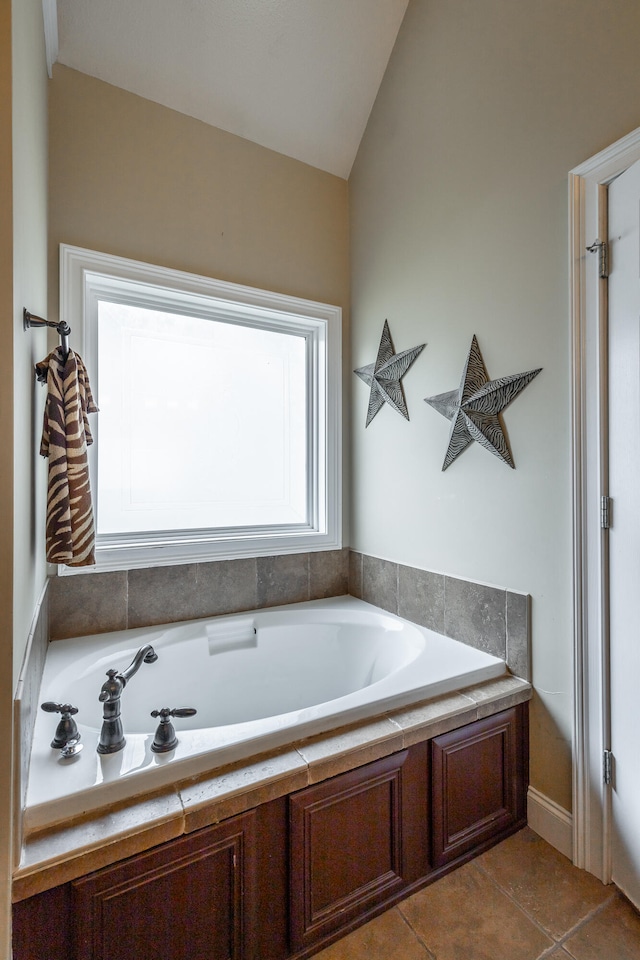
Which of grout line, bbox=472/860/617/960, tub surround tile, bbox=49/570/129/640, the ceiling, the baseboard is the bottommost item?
grout line, bbox=472/860/617/960

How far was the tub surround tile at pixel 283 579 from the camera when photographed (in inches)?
89.8

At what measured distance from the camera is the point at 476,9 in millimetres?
1777

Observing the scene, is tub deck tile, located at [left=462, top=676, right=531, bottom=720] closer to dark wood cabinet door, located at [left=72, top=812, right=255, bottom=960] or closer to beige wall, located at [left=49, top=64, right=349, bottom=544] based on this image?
dark wood cabinet door, located at [left=72, top=812, right=255, bottom=960]

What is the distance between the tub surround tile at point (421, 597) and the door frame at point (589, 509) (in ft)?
1.94

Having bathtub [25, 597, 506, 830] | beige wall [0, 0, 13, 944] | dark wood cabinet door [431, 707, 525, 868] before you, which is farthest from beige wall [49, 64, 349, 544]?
dark wood cabinet door [431, 707, 525, 868]

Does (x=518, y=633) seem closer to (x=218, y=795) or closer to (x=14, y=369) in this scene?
(x=218, y=795)

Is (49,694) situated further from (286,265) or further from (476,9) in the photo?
(476,9)

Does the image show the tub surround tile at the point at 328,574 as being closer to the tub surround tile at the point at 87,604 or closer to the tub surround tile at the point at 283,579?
the tub surround tile at the point at 283,579

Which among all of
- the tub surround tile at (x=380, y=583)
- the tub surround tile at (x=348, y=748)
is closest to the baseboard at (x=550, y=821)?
the tub surround tile at (x=348, y=748)

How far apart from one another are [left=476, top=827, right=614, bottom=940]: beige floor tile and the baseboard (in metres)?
0.02

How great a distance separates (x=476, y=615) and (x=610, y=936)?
904 mm

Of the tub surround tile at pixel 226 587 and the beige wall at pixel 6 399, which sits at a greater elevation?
the beige wall at pixel 6 399

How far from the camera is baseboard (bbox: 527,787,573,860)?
4.84 feet

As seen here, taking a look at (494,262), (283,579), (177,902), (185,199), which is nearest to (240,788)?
(177,902)
